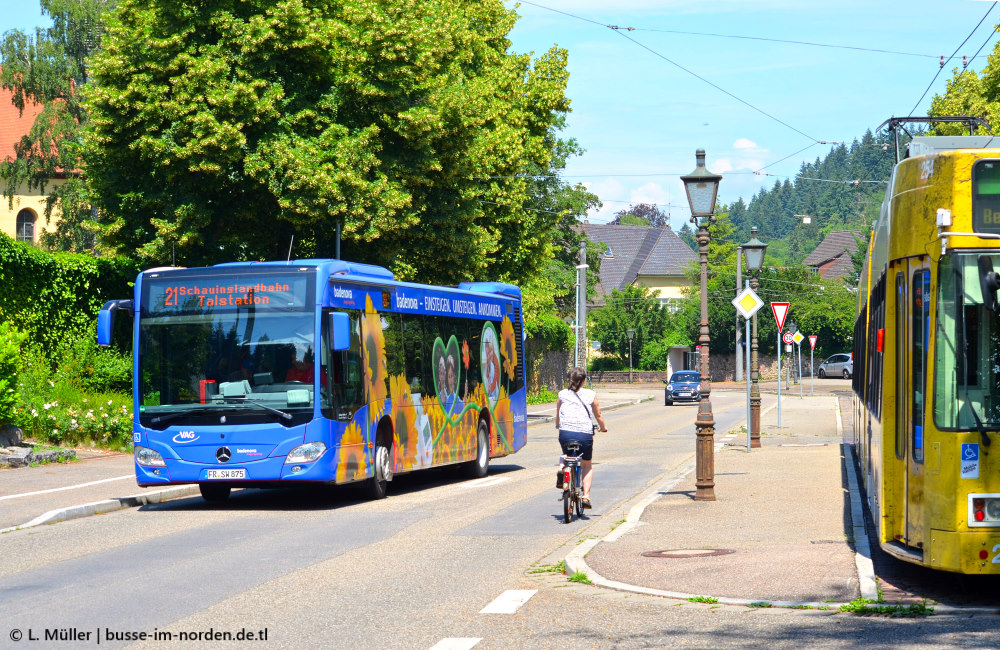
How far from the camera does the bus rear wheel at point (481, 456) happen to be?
2111cm

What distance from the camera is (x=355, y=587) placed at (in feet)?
31.3

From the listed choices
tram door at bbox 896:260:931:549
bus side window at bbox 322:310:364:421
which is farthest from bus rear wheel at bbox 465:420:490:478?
tram door at bbox 896:260:931:549

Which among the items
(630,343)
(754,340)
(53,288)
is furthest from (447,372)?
Answer: (630,343)

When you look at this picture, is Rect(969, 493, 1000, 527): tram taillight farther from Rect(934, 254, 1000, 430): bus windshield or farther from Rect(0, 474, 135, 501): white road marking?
Rect(0, 474, 135, 501): white road marking

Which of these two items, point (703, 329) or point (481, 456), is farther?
point (481, 456)

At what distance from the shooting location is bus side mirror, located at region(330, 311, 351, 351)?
15395 millimetres

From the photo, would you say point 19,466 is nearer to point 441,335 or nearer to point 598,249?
point 441,335

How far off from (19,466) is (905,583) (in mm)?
16150

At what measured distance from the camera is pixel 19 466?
2106cm

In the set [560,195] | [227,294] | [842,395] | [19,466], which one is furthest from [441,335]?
[842,395]

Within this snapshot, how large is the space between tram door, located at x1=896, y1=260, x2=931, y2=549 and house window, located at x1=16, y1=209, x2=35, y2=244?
56.2 m

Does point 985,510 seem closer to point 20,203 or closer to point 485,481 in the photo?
point 485,481

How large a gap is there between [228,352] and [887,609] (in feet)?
31.2

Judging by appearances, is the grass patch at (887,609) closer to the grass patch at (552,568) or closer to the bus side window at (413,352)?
the grass patch at (552,568)
